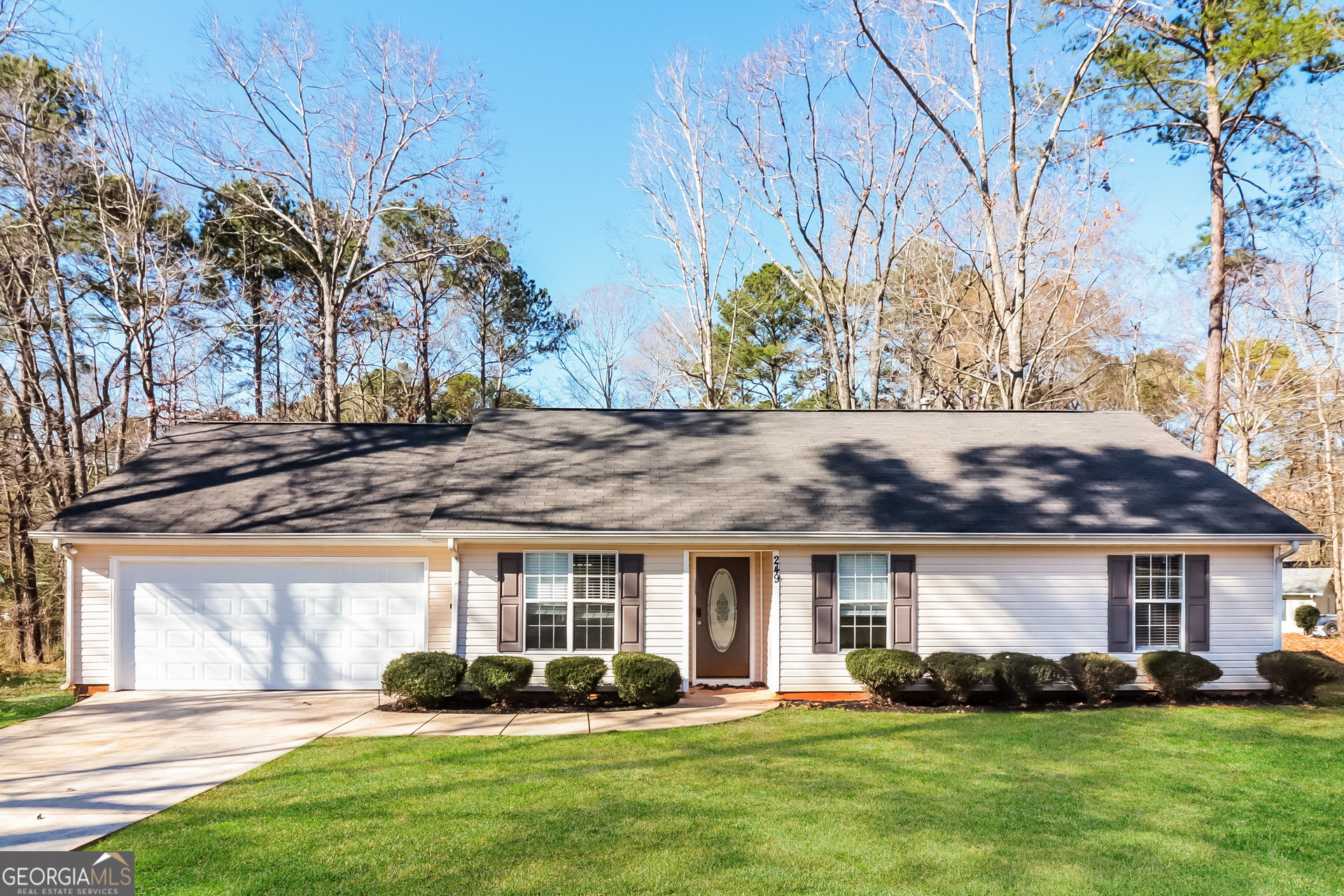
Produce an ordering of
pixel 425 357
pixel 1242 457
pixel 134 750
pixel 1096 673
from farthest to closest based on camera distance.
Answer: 1. pixel 425 357
2. pixel 1242 457
3. pixel 1096 673
4. pixel 134 750

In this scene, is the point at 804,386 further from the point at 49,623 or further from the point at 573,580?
the point at 49,623

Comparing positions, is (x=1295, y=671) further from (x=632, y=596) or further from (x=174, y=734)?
(x=174, y=734)

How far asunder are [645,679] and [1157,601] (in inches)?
310

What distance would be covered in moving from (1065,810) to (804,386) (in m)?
25.0

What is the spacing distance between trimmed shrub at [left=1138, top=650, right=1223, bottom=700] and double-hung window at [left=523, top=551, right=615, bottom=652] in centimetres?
793

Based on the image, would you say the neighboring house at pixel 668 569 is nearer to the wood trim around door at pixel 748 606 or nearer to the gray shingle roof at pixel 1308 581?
the wood trim around door at pixel 748 606

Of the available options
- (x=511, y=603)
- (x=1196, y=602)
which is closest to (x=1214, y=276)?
(x=1196, y=602)

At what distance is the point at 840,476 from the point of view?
12.9m

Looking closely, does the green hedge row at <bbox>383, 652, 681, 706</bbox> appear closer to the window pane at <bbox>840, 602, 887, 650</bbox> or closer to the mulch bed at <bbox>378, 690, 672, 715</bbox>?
the mulch bed at <bbox>378, 690, 672, 715</bbox>

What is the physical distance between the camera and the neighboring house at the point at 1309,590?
87.5 feet

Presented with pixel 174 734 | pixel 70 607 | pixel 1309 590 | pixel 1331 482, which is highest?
pixel 1331 482

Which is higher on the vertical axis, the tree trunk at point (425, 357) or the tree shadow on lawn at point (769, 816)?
the tree trunk at point (425, 357)

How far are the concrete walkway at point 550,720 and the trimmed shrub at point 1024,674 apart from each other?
320 centimetres

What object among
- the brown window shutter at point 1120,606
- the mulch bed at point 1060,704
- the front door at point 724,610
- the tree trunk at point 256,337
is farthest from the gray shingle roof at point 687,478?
the tree trunk at point 256,337
